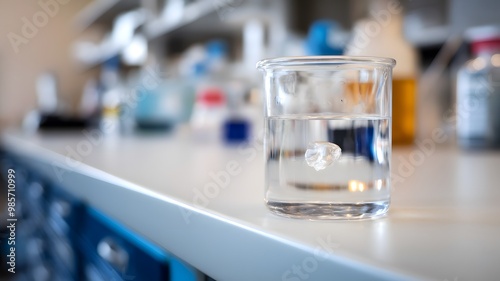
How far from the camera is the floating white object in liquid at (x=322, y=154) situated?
1.28 feet

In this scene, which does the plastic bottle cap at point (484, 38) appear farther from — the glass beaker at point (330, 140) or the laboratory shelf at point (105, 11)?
the laboratory shelf at point (105, 11)

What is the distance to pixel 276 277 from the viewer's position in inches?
12.1

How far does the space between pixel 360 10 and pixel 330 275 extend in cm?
140

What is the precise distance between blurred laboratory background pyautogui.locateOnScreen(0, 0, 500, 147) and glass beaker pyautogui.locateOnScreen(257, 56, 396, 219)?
1.95ft

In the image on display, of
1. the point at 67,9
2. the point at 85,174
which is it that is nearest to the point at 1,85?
the point at 67,9

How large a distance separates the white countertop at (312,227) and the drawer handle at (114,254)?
0.05 meters

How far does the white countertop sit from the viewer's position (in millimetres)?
255

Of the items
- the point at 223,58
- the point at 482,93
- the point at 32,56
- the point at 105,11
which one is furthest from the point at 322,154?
the point at 32,56

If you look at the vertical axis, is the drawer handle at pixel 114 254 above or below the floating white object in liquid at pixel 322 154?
below

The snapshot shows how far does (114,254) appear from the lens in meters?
0.64

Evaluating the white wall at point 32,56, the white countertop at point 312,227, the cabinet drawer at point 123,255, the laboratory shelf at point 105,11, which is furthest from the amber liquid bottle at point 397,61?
the white wall at point 32,56

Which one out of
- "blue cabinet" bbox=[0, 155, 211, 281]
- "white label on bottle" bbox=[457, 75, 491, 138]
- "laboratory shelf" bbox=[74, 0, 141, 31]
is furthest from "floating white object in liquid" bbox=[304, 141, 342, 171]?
"laboratory shelf" bbox=[74, 0, 141, 31]

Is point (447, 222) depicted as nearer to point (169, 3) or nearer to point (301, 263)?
point (301, 263)

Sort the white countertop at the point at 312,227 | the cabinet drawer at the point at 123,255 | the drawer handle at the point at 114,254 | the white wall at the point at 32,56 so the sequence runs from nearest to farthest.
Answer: the white countertop at the point at 312,227 → the cabinet drawer at the point at 123,255 → the drawer handle at the point at 114,254 → the white wall at the point at 32,56
